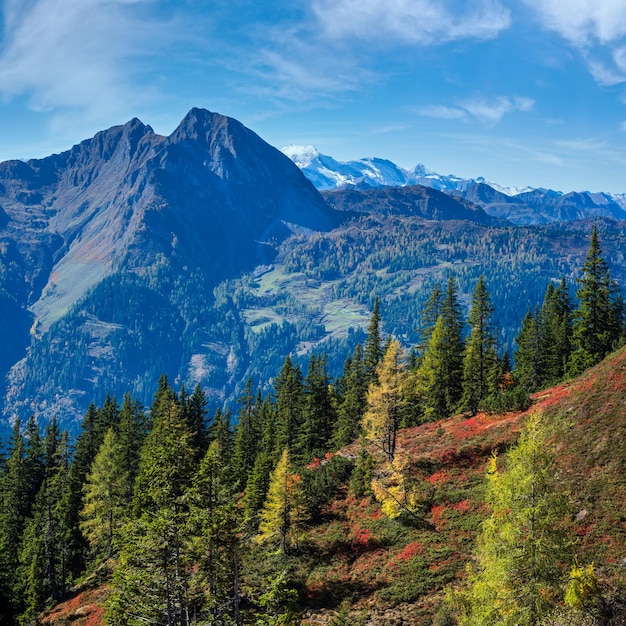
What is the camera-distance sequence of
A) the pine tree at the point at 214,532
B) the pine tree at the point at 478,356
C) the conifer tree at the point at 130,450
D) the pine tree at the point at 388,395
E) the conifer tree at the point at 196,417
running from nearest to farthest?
the pine tree at the point at 214,532, the pine tree at the point at 388,395, the pine tree at the point at 478,356, the conifer tree at the point at 130,450, the conifer tree at the point at 196,417

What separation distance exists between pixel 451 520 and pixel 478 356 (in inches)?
963

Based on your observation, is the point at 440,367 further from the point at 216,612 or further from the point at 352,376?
the point at 216,612

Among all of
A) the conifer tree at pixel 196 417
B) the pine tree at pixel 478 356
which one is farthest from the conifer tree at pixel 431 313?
the conifer tree at pixel 196 417

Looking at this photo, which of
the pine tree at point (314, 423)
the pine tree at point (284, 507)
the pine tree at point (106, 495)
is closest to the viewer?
the pine tree at point (284, 507)

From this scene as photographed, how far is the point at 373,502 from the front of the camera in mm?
43031

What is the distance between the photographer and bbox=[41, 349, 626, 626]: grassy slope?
27.5m

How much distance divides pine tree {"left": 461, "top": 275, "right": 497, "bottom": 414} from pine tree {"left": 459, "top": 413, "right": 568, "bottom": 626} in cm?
3678

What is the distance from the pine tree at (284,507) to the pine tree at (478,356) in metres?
23.4

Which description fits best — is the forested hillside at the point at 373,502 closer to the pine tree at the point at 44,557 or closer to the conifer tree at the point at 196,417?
the pine tree at the point at 44,557

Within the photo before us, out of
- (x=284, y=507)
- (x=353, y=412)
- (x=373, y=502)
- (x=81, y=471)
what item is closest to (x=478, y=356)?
(x=353, y=412)

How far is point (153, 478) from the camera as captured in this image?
19.4 metres

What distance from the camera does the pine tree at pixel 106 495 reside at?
53375 millimetres

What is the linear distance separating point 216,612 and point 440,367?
46.6 m

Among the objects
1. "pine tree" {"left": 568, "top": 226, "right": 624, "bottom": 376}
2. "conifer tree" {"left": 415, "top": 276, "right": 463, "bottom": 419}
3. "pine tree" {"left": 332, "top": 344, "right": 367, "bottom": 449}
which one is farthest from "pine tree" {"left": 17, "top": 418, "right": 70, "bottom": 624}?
"pine tree" {"left": 568, "top": 226, "right": 624, "bottom": 376}
